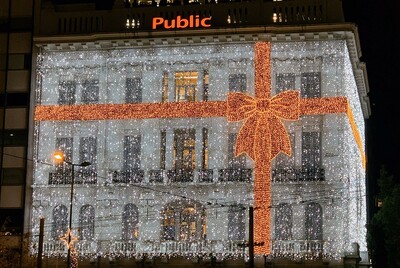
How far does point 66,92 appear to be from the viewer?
5866cm

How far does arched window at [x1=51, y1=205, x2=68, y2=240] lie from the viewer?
188 feet

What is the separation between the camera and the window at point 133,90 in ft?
188

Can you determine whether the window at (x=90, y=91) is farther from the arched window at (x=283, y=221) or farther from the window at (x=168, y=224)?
the arched window at (x=283, y=221)

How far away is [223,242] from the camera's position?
54688mm

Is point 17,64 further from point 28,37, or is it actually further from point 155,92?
point 155,92

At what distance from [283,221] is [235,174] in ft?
12.5

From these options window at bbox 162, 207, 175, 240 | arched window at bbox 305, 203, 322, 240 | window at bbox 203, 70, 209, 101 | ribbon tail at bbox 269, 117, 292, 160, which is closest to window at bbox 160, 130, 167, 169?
window at bbox 162, 207, 175, 240

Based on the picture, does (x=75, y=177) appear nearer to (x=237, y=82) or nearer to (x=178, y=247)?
(x=178, y=247)

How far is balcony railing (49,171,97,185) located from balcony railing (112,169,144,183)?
1.30 metres

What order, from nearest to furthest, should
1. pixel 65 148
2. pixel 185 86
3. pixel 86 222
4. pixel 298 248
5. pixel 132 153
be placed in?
pixel 298 248 → pixel 86 222 → pixel 132 153 → pixel 185 86 → pixel 65 148

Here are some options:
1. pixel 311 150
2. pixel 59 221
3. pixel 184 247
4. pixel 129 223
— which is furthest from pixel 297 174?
pixel 59 221

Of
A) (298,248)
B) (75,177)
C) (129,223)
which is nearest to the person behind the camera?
(298,248)

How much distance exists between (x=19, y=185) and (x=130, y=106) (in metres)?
8.19

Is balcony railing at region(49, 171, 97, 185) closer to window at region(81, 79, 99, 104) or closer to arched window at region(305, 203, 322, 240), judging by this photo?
window at region(81, 79, 99, 104)
